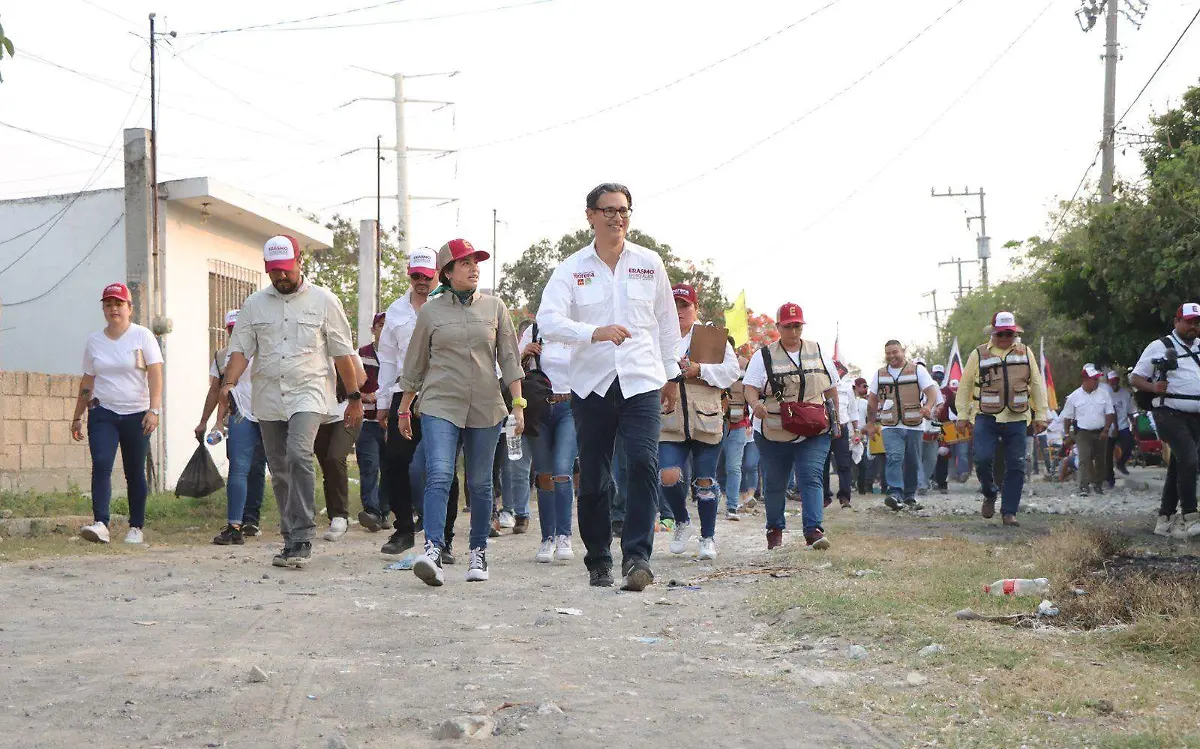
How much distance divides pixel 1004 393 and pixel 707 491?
4.27m

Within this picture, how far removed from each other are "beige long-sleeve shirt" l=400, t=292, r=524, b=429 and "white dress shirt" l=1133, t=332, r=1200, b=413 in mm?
5887

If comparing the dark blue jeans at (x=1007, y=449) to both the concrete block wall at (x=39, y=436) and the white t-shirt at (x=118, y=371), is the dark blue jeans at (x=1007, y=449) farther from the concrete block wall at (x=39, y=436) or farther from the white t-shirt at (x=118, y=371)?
the concrete block wall at (x=39, y=436)

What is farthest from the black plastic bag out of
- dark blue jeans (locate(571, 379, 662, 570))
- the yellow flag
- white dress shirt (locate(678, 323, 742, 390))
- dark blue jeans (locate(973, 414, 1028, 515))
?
dark blue jeans (locate(973, 414, 1028, 515))

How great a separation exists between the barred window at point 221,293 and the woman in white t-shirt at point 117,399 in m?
9.88

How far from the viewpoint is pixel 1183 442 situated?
37.3 feet

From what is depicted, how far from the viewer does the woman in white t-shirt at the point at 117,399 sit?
35.0 ft

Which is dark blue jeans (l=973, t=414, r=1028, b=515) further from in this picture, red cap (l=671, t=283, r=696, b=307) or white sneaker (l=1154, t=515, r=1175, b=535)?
red cap (l=671, t=283, r=696, b=307)

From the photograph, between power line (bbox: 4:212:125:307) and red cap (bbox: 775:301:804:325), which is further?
power line (bbox: 4:212:125:307)

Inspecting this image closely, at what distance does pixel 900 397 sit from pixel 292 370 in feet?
30.2

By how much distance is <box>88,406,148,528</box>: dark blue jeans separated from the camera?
1066cm

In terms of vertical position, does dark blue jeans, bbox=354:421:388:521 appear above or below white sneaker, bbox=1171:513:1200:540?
above

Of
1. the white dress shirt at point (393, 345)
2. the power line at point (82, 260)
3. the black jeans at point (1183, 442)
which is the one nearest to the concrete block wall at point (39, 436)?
the power line at point (82, 260)

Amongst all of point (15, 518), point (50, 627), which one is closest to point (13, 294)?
point (15, 518)

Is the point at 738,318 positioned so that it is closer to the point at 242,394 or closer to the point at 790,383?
the point at 790,383
